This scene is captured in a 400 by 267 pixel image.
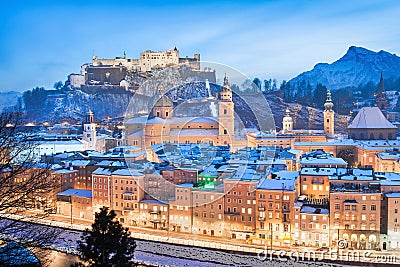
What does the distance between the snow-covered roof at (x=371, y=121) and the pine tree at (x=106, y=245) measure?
69.5 feet

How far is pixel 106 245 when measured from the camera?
586 centimetres

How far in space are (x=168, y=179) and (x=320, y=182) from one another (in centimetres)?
468

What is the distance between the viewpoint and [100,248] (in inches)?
229

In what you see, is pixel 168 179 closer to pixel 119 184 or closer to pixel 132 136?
pixel 119 184

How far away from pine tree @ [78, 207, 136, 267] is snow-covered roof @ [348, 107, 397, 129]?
69.5 ft

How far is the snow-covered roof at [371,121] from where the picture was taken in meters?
24.3

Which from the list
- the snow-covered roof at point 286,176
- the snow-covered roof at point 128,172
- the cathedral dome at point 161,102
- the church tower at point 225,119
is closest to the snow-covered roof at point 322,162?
the snow-covered roof at point 286,176

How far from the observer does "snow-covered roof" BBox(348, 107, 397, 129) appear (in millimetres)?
24297

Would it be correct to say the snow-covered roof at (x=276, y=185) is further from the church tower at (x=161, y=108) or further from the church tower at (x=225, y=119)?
the church tower at (x=161, y=108)

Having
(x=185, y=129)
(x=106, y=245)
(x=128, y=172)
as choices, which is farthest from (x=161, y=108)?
(x=106, y=245)

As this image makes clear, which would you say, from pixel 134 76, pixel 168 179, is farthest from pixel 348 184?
pixel 134 76

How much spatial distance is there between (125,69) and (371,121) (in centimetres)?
2551

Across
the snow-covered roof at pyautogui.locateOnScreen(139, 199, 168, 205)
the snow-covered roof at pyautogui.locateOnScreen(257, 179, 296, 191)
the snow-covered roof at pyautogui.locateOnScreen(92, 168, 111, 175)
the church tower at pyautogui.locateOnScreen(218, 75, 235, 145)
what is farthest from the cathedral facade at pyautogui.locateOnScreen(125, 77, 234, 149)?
the snow-covered roof at pyautogui.locateOnScreen(257, 179, 296, 191)

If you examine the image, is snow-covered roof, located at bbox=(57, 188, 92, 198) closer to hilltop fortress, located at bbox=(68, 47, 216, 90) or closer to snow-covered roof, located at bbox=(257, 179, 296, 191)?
snow-covered roof, located at bbox=(257, 179, 296, 191)
